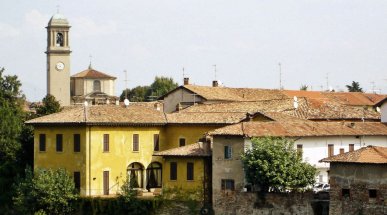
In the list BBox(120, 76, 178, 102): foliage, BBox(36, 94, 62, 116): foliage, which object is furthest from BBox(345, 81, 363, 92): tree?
BBox(36, 94, 62, 116): foliage

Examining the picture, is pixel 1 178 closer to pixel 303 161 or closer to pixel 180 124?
pixel 180 124

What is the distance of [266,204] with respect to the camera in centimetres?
5419

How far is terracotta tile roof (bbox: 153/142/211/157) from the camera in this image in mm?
59375

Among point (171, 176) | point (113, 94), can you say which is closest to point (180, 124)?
point (171, 176)

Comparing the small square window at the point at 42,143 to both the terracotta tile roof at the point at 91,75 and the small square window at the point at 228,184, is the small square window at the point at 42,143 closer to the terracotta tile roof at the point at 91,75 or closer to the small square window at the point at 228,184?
the small square window at the point at 228,184

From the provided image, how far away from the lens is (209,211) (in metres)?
→ 57.3

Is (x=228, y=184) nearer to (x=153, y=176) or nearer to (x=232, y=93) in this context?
(x=153, y=176)

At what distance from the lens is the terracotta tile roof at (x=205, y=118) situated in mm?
65250

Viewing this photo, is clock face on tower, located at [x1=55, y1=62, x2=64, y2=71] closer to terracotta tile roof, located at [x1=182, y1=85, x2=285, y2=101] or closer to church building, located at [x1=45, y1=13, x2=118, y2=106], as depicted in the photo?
church building, located at [x1=45, y1=13, x2=118, y2=106]

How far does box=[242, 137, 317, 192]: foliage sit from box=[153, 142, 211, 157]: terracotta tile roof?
472cm

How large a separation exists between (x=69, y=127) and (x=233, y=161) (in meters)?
12.8

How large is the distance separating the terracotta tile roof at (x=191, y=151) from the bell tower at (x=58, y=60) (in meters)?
64.8

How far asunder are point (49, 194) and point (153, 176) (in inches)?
302

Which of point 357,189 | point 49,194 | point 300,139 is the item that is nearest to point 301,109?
point 300,139
